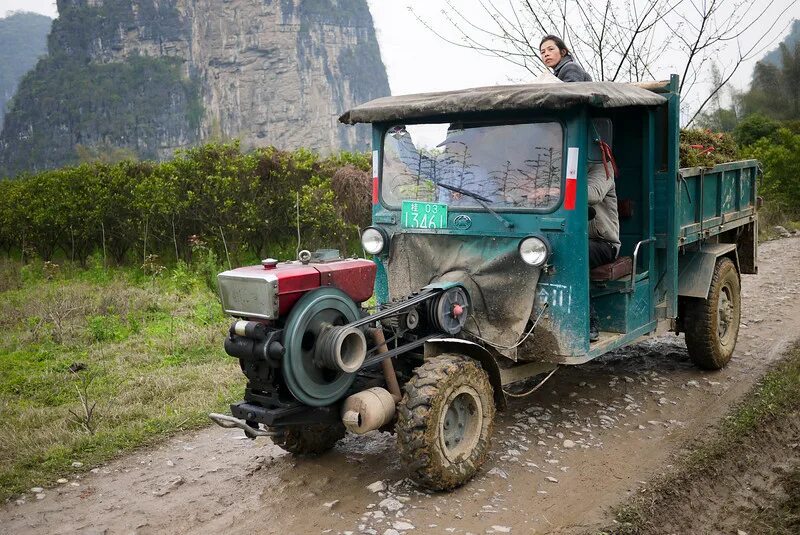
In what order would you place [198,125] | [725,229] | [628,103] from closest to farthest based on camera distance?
1. [628,103]
2. [725,229]
3. [198,125]

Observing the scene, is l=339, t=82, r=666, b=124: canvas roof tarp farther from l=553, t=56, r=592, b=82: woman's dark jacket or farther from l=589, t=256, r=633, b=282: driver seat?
l=589, t=256, r=633, b=282: driver seat

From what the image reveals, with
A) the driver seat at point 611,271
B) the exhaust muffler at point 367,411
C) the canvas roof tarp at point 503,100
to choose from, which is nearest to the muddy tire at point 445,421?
the exhaust muffler at point 367,411

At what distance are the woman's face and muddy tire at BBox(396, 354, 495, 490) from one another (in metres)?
3.08

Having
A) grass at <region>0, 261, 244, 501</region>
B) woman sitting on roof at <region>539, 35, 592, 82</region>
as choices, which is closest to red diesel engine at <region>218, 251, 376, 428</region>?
grass at <region>0, 261, 244, 501</region>

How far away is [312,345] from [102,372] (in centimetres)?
377

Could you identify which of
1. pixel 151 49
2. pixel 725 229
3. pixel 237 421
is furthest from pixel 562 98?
pixel 151 49

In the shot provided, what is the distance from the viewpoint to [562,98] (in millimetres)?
4520

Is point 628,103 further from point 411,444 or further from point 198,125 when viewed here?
point 198,125

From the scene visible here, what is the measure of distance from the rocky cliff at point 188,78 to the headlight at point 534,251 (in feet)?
227

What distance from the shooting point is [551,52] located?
6484 millimetres

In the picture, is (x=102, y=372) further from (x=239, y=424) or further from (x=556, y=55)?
(x=556, y=55)

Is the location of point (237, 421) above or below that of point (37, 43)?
below

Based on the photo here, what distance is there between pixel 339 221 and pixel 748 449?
8474 millimetres

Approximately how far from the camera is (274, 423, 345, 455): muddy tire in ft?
16.5
